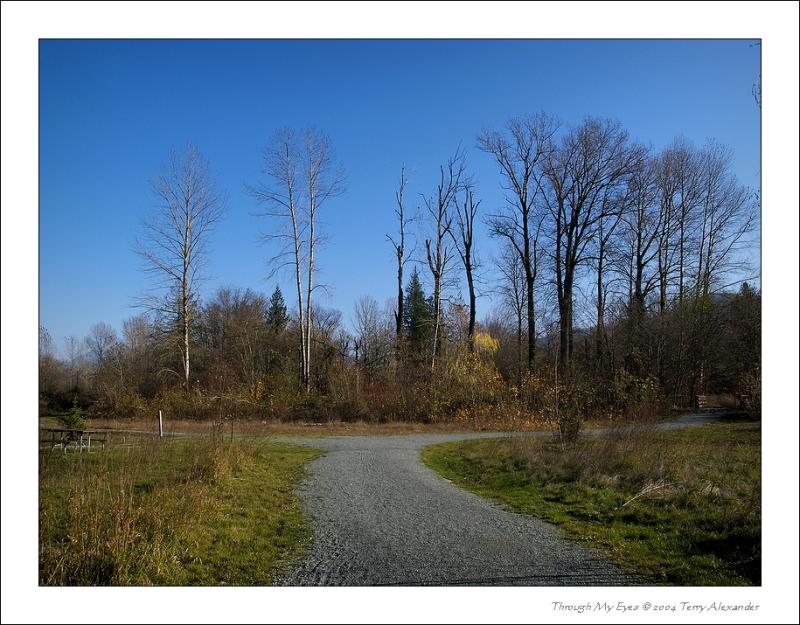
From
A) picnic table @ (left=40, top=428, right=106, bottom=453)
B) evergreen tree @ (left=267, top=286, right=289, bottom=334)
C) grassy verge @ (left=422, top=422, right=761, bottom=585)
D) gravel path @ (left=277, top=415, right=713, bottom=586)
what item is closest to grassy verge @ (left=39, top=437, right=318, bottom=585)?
gravel path @ (left=277, top=415, right=713, bottom=586)

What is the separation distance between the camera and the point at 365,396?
2673 cm

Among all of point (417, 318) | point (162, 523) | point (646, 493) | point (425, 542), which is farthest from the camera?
point (417, 318)

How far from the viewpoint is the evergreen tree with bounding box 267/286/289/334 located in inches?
1566

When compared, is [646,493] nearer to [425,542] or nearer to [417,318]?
[425,542]

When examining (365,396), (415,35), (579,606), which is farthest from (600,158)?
(579,606)

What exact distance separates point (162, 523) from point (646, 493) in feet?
24.0

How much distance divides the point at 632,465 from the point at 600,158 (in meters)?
23.1

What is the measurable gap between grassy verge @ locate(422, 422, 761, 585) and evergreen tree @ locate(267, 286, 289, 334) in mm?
26792

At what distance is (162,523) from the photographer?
6121mm

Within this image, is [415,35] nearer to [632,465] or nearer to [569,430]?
[632,465]

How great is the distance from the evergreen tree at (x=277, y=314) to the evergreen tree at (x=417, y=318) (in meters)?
9.85

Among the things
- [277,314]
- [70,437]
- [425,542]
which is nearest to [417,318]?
[277,314]

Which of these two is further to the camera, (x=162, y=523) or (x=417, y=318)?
(x=417, y=318)
